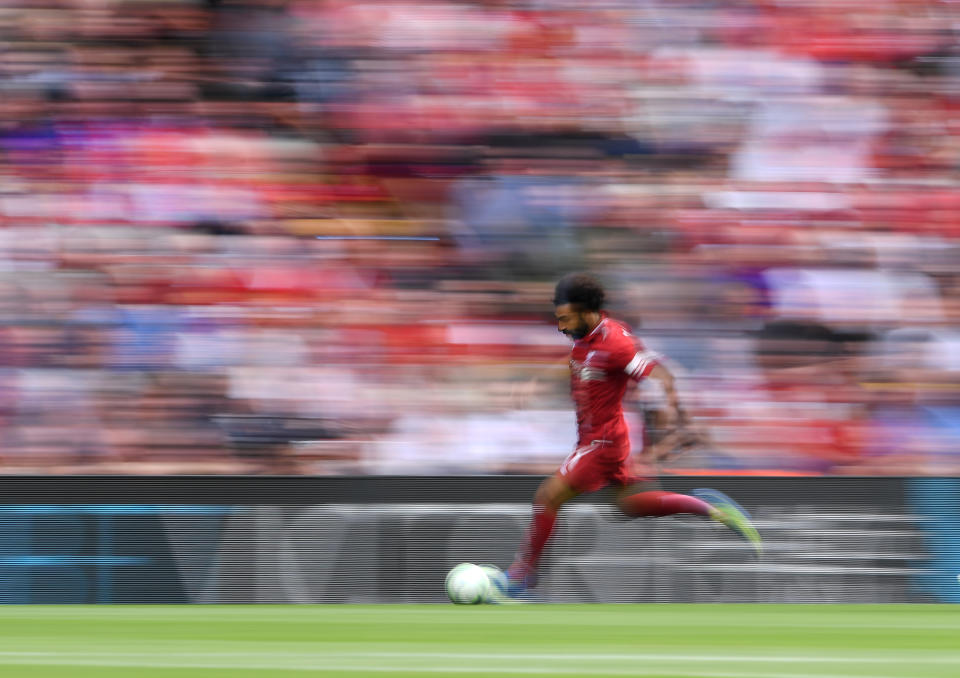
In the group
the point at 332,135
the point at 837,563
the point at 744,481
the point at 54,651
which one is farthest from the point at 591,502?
the point at 54,651

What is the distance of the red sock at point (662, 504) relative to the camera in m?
5.82

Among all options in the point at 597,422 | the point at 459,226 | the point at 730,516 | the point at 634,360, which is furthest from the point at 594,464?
the point at 459,226

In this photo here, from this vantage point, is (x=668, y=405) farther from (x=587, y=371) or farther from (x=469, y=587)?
(x=469, y=587)

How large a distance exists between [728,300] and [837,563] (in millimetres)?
1593

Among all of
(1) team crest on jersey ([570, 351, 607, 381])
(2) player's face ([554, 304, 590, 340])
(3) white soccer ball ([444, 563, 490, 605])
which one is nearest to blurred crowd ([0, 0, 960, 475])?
(3) white soccer ball ([444, 563, 490, 605])

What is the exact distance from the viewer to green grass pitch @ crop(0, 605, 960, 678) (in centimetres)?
327

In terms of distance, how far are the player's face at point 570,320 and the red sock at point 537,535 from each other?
0.78 metres

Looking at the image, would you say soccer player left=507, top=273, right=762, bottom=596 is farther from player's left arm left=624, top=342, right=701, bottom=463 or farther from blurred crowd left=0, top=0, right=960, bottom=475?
blurred crowd left=0, top=0, right=960, bottom=475

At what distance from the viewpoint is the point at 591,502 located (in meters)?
6.46

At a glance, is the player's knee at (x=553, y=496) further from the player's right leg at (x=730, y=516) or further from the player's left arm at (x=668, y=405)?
the player's right leg at (x=730, y=516)

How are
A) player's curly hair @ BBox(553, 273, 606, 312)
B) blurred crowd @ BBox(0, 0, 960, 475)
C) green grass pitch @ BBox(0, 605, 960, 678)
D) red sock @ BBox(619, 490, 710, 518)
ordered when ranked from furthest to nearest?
1. blurred crowd @ BBox(0, 0, 960, 475)
2. red sock @ BBox(619, 490, 710, 518)
3. player's curly hair @ BBox(553, 273, 606, 312)
4. green grass pitch @ BBox(0, 605, 960, 678)

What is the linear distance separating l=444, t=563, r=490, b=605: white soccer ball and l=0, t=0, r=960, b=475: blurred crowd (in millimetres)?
1136

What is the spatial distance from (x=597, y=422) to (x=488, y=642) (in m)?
1.92

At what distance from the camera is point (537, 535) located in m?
5.83
